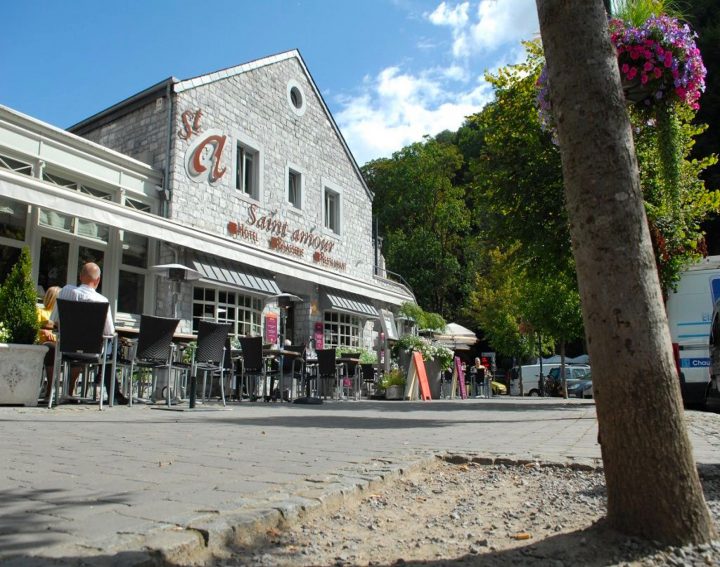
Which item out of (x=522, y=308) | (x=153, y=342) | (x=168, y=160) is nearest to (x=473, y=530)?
(x=153, y=342)

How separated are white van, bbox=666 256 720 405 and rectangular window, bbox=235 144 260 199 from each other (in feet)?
32.9

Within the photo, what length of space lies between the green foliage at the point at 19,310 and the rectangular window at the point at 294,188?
10.5 m

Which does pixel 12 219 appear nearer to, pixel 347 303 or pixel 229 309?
pixel 229 309

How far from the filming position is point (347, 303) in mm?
18203

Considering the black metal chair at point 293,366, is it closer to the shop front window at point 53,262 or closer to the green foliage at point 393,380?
the green foliage at point 393,380

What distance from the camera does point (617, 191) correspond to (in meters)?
2.26

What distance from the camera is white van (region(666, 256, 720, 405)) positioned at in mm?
10578

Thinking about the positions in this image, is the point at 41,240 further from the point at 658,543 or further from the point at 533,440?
the point at 658,543

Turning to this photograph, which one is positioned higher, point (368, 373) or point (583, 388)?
point (368, 373)

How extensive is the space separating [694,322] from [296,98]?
12554mm

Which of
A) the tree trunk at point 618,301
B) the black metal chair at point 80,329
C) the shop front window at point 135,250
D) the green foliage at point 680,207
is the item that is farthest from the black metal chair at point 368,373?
the tree trunk at point 618,301

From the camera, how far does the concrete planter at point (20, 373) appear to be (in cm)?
697

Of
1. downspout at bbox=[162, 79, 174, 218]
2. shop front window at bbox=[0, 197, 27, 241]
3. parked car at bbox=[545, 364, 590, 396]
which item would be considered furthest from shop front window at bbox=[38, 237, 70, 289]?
parked car at bbox=[545, 364, 590, 396]

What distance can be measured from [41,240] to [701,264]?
12.0m
